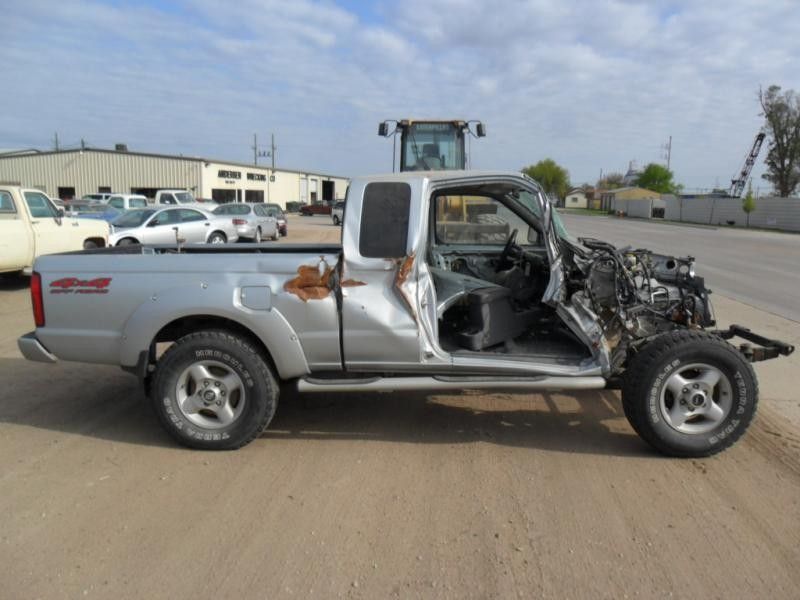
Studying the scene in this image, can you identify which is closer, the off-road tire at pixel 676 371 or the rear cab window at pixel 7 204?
the off-road tire at pixel 676 371

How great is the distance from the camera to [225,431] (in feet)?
13.7

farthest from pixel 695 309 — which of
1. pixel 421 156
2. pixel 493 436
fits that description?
pixel 421 156

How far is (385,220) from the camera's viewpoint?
418cm

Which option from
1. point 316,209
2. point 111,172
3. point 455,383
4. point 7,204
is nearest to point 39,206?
point 7,204

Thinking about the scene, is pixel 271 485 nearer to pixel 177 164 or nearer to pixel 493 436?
pixel 493 436

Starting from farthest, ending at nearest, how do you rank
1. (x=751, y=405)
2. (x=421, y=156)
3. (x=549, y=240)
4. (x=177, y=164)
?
(x=177, y=164)
(x=421, y=156)
(x=549, y=240)
(x=751, y=405)

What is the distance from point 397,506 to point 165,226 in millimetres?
16108

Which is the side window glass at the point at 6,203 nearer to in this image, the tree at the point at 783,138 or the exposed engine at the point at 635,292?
the exposed engine at the point at 635,292

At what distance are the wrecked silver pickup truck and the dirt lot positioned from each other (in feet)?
1.23

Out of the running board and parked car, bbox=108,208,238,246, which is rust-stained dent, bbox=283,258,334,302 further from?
→ parked car, bbox=108,208,238,246

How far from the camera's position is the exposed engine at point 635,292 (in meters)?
4.30

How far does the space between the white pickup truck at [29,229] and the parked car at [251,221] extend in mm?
9342

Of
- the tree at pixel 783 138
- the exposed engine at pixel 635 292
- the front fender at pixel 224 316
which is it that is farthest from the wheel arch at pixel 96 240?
the tree at pixel 783 138

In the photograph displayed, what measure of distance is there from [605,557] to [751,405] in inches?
68.1
